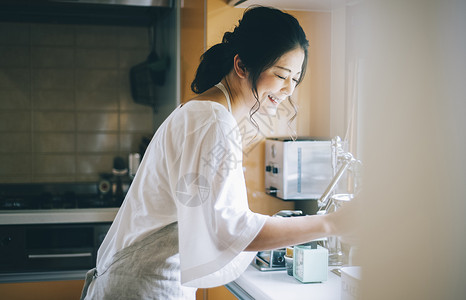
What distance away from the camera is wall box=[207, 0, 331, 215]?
176cm

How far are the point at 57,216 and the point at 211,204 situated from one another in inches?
56.8

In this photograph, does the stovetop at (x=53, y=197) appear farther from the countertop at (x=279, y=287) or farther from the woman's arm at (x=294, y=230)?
the woman's arm at (x=294, y=230)

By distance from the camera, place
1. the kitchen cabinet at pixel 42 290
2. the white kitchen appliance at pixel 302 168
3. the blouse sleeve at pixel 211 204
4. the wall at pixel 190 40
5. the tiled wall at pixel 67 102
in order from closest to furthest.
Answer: the blouse sleeve at pixel 211 204, the white kitchen appliance at pixel 302 168, the wall at pixel 190 40, the kitchen cabinet at pixel 42 290, the tiled wall at pixel 67 102

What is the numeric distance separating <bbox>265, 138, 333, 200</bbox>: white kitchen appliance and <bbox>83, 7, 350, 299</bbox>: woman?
60cm

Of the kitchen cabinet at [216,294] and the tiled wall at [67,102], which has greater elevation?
the tiled wall at [67,102]

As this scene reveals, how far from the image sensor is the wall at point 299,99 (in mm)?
1756

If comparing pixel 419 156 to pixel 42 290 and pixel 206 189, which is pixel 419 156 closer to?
pixel 206 189

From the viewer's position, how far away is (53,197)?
2.31 metres

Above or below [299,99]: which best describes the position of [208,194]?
below

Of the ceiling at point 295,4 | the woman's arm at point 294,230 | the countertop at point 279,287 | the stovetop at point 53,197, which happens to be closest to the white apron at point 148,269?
the woman's arm at point 294,230

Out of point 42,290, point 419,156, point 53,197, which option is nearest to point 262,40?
point 419,156

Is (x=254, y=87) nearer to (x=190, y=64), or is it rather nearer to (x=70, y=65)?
(x=190, y=64)

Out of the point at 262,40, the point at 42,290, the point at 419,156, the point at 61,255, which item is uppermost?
the point at 262,40

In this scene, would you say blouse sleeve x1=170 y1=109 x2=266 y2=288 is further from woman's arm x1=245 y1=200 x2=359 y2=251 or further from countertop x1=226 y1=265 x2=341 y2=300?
countertop x1=226 y1=265 x2=341 y2=300
